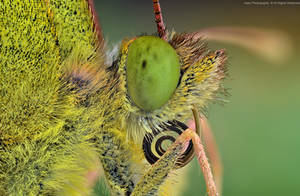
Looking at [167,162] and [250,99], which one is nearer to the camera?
[167,162]

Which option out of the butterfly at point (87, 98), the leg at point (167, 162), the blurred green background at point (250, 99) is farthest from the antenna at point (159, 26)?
the blurred green background at point (250, 99)

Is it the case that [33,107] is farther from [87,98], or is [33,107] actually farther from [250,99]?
[250,99]

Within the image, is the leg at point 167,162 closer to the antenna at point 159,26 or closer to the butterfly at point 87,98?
the butterfly at point 87,98

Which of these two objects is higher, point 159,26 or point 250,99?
point 159,26

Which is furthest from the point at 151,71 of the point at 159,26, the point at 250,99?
the point at 250,99

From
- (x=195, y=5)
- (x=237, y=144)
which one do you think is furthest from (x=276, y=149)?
(x=195, y=5)

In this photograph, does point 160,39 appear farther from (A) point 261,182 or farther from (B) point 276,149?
(B) point 276,149
